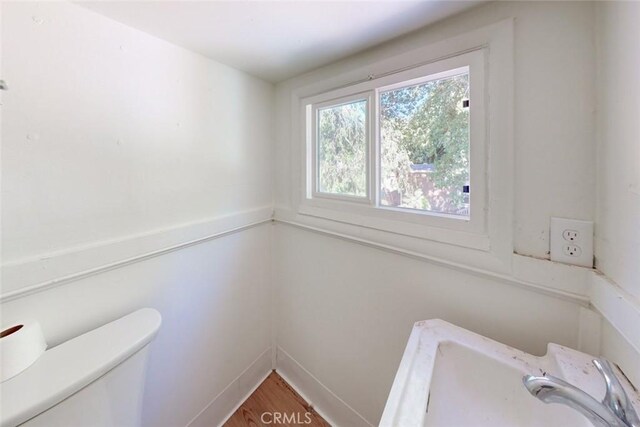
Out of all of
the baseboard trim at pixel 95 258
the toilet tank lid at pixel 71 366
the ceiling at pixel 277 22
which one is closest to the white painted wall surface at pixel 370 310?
the baseboard trim at pixel 95 258

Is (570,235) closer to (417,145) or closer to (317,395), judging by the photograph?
(417,145)

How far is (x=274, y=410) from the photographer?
4.67 feet

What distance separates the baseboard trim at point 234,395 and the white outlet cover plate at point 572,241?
164 centimetres

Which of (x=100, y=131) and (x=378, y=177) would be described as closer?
(x=100, y=131)

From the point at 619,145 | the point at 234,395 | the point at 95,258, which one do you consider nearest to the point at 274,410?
the point at 234,395

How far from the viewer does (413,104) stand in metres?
1.06

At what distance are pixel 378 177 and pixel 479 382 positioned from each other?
0.82 m

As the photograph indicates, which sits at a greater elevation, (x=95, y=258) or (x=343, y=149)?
(x=343, y=149)

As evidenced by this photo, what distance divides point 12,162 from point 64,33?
17.3 inches

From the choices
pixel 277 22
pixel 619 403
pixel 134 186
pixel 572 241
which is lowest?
pixel 619 403

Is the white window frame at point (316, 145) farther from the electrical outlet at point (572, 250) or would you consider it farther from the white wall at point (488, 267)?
the electrical outlet at point (572, 250)

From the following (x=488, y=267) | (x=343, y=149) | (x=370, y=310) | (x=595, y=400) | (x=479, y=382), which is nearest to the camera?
(x=595, y=400)

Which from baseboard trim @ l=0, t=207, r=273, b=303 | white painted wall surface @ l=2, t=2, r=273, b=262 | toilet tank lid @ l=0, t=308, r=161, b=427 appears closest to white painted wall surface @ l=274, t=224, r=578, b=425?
baseboard trim @ l=0, t=207, r=273, b=303

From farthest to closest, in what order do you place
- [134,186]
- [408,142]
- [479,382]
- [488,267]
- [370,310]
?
[370,310] < [408,142] < [134,186] < [488,267] < [479,382]
